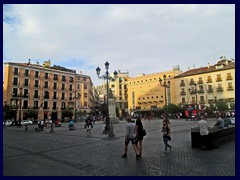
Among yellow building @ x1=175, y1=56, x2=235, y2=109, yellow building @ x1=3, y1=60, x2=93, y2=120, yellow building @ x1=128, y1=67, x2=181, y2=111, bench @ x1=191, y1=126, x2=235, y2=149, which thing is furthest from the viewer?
yellow building @ x1=128, y1=67, x2=181, y2=111

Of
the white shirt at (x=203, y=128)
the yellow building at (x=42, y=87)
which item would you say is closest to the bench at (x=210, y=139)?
the white shirt at (x=203, y=128)

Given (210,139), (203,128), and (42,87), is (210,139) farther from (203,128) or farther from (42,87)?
(42,87)

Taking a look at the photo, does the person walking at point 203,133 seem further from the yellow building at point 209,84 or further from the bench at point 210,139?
the yellow building at point 209,84

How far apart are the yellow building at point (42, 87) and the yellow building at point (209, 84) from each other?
3236 cm

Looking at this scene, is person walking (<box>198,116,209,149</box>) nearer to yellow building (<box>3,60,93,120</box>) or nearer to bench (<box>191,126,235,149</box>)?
bench (<box>191,126,235,149</box>)

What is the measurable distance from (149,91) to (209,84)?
21811 millimetres

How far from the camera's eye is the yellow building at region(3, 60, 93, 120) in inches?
2028

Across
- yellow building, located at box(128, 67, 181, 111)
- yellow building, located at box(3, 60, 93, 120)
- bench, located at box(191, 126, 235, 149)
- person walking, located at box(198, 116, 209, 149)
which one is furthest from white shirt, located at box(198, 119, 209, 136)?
yellow building, located at box(128, 67, 181, 111)

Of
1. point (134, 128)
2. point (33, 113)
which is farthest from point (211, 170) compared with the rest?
point (33, 113)

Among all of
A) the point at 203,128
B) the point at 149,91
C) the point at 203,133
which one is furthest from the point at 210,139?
the point at 149,91

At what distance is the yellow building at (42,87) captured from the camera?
5150 centimetres

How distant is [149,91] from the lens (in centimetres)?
7356

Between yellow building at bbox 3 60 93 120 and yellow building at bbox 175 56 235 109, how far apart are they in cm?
3236
